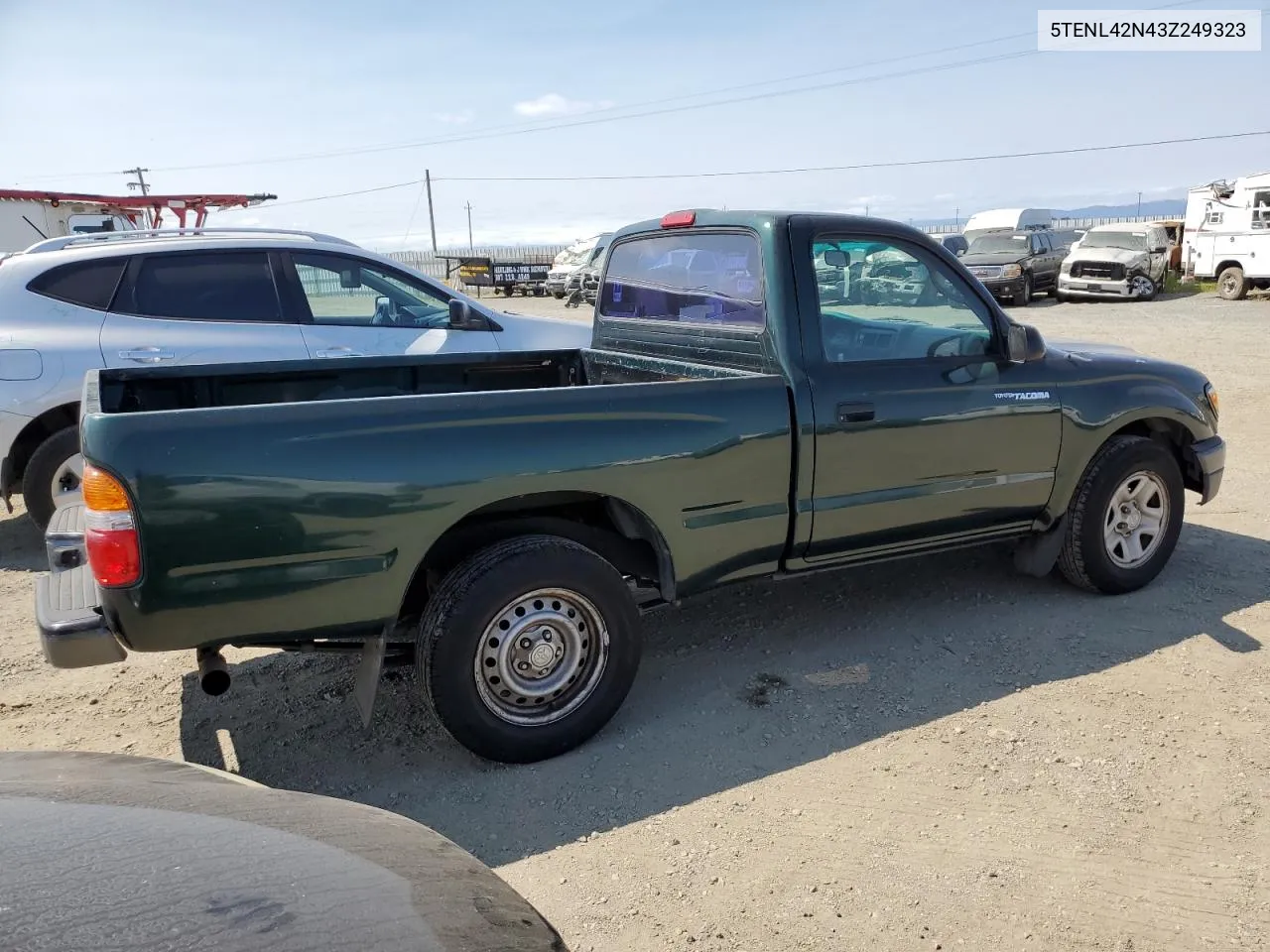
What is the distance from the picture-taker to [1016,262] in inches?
871

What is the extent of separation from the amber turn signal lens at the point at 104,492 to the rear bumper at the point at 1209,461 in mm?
4762

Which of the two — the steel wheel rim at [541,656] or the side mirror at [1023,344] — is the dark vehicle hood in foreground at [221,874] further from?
the side mirror at [1023,344]

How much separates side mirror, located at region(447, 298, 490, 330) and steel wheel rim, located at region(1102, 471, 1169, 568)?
3967 mm

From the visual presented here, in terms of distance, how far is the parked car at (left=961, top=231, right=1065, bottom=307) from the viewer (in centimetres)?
2194

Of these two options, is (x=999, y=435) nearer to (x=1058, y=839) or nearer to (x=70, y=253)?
(x=1058, y=839)

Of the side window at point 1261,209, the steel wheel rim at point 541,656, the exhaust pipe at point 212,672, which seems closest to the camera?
the exhaust pipe at point 212,672

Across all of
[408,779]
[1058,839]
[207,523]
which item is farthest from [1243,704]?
[207,523]

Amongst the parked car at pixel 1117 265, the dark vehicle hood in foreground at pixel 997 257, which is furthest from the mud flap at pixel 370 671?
the parked car at pixel 1117 265

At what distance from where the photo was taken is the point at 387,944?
1519 millimetres

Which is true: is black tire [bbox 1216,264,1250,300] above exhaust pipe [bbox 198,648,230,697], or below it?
above

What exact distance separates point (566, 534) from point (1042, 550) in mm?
2472

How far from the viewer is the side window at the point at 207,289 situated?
600cm

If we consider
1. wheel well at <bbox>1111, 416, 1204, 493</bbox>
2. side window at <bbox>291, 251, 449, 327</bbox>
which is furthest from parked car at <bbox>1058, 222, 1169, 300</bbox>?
side window at <bbox>291, 251, 449, 327</bbox>

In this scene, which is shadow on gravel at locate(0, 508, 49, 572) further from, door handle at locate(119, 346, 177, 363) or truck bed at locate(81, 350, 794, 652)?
truck bed at locate(81, 350, 794, 652)
